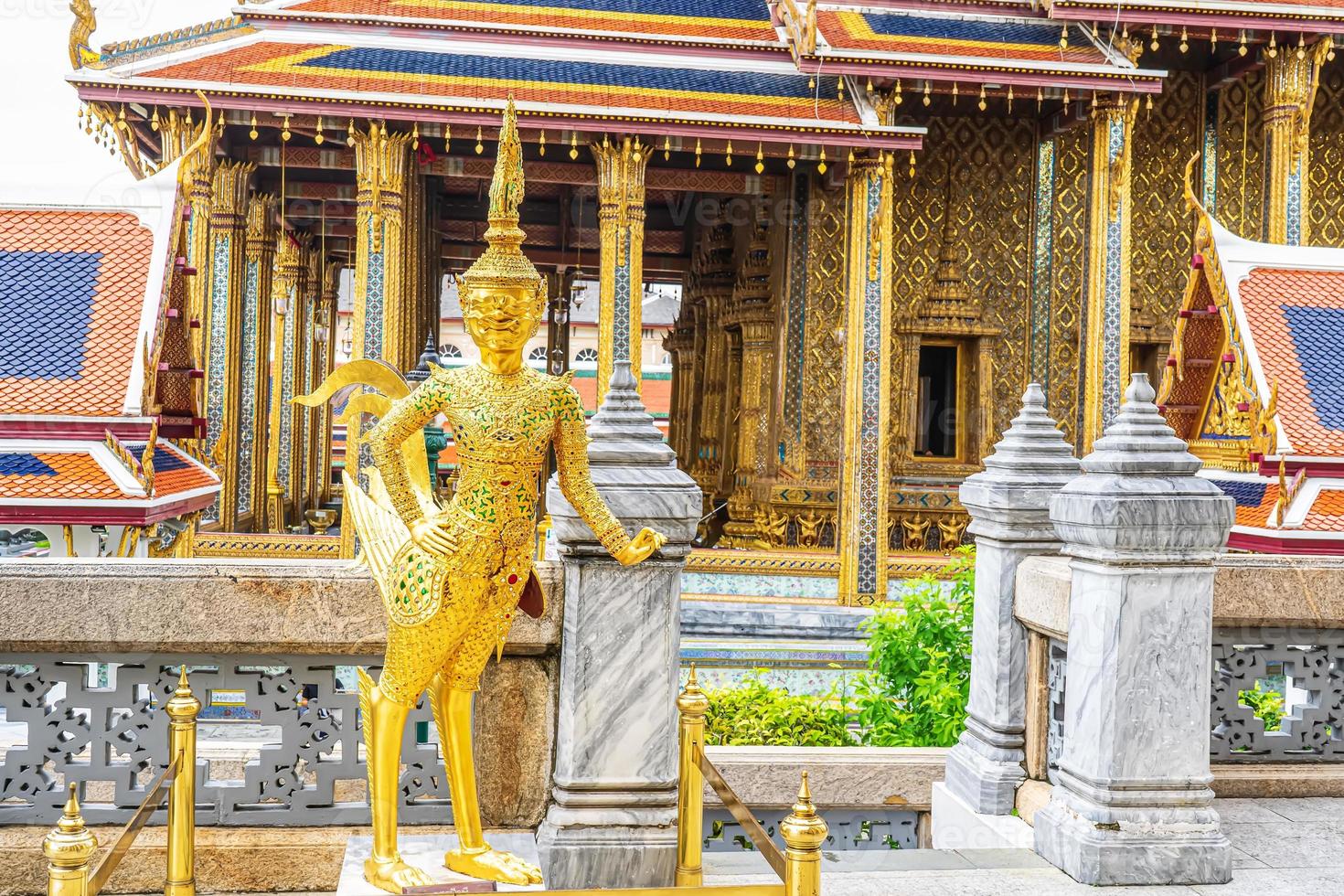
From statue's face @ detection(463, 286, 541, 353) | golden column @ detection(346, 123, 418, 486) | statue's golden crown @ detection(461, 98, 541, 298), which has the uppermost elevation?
golden column @ detection(346, 123, 418, 486)

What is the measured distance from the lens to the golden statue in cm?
299

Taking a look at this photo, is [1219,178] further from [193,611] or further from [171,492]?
[193,611]

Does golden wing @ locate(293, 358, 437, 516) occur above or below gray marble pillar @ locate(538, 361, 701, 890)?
above

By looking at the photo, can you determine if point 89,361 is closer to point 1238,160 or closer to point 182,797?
point 182,797

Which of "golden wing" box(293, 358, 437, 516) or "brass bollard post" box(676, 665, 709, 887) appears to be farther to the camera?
"brass bollard post" box(676, 665, 709, 887)

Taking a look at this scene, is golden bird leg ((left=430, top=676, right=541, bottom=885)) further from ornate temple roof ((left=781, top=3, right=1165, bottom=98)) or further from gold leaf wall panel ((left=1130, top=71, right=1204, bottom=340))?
gold leaf wall panel ((left=1130, top=71, right=1204, bottom=340))

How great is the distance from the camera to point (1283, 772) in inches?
177

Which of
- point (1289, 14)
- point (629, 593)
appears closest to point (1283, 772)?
point (629, 593)

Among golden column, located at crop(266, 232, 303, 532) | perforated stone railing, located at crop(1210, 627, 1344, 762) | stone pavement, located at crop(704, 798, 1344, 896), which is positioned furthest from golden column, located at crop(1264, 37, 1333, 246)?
golden column, located at crop(266, 232, 303, 532)

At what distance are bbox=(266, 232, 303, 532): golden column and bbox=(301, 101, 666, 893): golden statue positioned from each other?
38.1ft

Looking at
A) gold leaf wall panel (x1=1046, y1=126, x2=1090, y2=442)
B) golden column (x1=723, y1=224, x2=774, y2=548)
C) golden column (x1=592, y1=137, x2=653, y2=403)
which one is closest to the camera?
golden column (x1=592, y1=137, x2=653, y2=403)

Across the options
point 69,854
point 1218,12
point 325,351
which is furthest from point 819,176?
point 69,854

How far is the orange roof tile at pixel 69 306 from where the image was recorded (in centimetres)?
758

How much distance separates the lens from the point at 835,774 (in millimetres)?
4840
